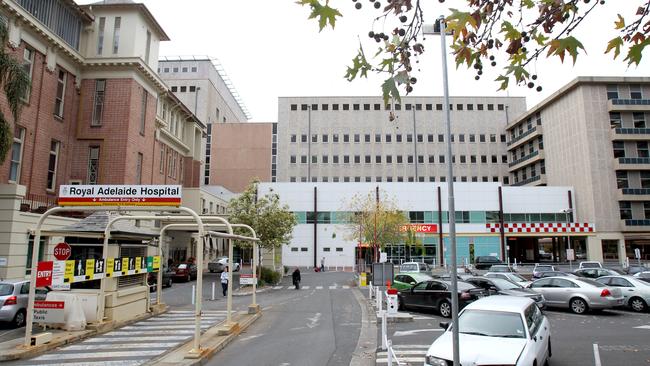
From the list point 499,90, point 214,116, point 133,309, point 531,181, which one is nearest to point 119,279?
point 133,309

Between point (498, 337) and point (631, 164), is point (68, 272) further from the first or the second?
point (631, 164)

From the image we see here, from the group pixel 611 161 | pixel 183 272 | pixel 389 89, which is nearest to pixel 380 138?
pixel 611 161

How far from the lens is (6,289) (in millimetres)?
14977

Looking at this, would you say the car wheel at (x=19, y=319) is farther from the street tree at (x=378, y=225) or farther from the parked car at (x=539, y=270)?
the parked car at (x=539, y=270)

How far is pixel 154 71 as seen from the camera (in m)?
37.6

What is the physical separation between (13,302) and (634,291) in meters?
23.1

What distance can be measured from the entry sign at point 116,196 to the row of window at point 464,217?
137 feet

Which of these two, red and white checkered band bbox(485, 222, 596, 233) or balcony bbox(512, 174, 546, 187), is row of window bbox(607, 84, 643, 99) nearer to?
balcony bbox(512, 174, 546, 187)

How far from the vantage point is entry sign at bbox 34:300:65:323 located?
1332 cm

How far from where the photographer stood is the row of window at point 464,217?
54750mm

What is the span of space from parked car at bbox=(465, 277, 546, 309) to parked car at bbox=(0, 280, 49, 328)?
16.7 m

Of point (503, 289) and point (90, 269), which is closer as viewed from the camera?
point (90, 269)

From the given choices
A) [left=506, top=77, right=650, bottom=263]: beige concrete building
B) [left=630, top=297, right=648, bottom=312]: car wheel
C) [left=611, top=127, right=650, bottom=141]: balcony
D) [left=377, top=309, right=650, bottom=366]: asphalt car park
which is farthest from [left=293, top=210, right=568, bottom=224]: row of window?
[left=377, top=309, right=650, bottom=366]: asphalt car park

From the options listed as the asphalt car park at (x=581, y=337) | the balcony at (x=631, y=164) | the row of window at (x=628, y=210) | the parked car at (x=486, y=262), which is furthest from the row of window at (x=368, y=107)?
the asphalt car park at (x=581, y=337)
